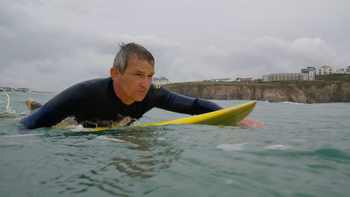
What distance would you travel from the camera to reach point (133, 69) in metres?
3.31

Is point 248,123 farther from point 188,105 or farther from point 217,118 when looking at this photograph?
point 188,105

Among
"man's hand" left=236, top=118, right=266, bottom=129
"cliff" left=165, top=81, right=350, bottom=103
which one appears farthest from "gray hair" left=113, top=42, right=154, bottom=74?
"cliff" left=165, top=81, right=350, bottom=103

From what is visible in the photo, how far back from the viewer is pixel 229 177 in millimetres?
1260

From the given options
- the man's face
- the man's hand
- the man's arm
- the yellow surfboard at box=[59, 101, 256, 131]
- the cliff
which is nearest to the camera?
the man's face

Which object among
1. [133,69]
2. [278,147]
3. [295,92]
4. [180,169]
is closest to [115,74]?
[133,69]

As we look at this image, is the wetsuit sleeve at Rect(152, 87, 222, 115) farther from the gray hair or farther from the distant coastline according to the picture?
the distant coastline

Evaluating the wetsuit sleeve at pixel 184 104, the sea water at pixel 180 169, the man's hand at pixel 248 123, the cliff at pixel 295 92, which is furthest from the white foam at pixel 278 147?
the cliff at pixel 295 92

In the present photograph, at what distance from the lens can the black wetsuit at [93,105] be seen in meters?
3.50

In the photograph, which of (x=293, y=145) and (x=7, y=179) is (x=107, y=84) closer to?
(x=7, y=179)

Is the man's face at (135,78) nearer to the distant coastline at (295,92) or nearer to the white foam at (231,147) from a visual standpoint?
the white foam at (231,147)

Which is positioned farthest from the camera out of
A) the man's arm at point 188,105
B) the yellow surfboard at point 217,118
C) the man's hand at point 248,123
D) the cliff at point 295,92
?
the cliff at point 295,92

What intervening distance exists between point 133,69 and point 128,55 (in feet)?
0.76

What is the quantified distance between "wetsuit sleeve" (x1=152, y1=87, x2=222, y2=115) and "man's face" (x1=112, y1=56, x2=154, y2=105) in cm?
79

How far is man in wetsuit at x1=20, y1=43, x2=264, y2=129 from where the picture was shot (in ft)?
11.0
